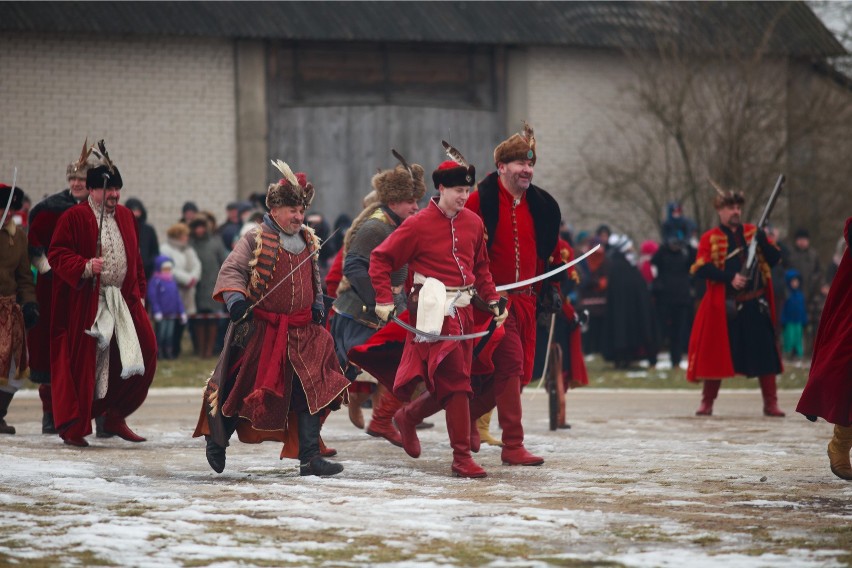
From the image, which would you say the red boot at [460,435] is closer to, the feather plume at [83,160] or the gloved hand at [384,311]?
the gloved hand at [384,311]

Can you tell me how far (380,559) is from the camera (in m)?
6.03

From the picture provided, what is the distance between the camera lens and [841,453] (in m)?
8.54

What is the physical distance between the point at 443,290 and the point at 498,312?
0.42 meters

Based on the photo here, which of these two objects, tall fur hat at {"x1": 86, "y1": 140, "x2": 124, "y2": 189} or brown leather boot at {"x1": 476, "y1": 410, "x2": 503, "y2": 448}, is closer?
tall fur hat at {"x1": 86, "y1": 140, "x2": 124, "y2": 189}

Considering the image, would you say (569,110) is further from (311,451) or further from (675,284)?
(311,451)

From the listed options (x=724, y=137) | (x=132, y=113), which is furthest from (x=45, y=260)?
(x=724, y=137)

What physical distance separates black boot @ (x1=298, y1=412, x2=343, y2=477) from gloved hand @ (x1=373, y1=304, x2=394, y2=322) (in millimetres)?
688

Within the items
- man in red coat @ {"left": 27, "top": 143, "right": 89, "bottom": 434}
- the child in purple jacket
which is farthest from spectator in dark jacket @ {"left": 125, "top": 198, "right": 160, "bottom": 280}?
man in red coat @ {"left": 27, "top": 143, "right": 89, "bottom": 434}

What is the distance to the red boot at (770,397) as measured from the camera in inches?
504

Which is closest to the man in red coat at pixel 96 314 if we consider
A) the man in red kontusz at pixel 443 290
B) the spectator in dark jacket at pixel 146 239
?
the man in red kontusz at pixel 443 290

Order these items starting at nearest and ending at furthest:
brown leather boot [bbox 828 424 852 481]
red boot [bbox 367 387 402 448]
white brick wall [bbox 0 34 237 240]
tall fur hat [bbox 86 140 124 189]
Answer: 1. brown leather boot [bbox 828 424 852 481]
2. tall fur hat [bbox 86 140 124 189]
3. red boot [bbox 367 387 402 448]
4. white brick wall [bbox 0 34 237 240]

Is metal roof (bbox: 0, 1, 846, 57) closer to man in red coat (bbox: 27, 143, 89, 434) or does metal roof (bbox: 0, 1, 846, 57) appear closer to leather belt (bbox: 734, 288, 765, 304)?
man in red coat (bbox: 27, 143, 89, 434)

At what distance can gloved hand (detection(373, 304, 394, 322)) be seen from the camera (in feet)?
28.4

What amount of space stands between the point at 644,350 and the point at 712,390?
5.66 metres
